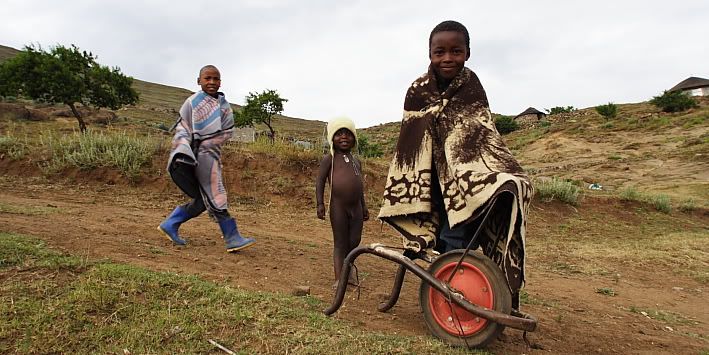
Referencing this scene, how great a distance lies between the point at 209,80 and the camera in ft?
14.6

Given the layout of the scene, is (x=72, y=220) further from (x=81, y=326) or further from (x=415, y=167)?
(x=415, y=167)

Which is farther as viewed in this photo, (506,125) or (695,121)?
(506,125)

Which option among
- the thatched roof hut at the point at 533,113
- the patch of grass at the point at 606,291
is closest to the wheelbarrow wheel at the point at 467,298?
the patch of grass at the point at 606,291

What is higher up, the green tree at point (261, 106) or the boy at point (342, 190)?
the green tree at point (261, 106)

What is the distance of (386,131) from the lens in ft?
152

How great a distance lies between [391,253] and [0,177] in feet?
29.1

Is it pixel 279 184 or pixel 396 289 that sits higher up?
pixel 279 184

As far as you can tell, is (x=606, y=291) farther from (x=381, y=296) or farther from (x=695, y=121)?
(x=695, y=121)

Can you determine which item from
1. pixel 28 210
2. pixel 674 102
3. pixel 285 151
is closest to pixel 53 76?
pixel 285 151

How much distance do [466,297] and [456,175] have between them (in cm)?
62

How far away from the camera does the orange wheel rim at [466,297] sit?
7.61 feet

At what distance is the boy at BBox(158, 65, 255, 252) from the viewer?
4340 millimetres

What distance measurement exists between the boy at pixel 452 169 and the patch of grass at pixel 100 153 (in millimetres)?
7571

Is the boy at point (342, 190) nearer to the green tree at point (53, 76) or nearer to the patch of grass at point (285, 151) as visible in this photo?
the patch of grass at point (285, 151)
